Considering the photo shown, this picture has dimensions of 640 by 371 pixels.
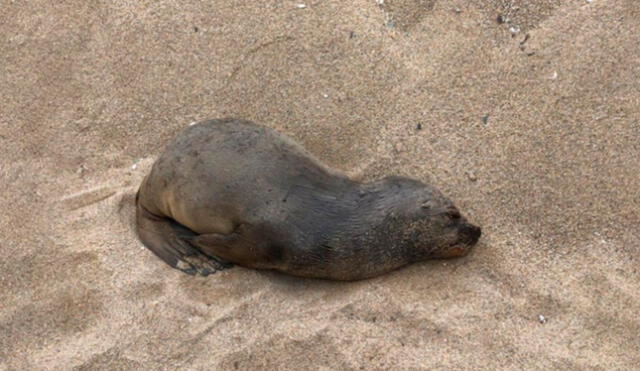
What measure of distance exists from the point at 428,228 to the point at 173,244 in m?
1.46

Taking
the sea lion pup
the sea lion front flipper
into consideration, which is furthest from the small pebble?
the sea lion front flipper

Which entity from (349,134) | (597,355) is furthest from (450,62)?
(597,355)

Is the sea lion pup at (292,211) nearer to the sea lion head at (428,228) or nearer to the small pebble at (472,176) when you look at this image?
the sea lion head at (428,228)

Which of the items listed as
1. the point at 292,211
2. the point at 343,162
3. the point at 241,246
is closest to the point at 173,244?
the point at 241,246

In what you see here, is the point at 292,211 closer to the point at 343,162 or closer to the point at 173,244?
the point at 343,162

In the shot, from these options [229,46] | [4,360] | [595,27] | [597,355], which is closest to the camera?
[597,355]

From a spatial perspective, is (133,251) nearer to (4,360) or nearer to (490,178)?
(4,360)

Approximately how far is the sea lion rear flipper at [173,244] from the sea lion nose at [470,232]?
50.9 inches

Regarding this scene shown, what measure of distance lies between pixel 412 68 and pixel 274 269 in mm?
1554

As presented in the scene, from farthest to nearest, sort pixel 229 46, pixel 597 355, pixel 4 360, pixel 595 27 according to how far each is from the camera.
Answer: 1. pixel 229 46
2. pixel 595 27
3. pixel 4 360
4. pixel 597 355

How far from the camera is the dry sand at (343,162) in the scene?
361cm

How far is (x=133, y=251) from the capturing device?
4109 mm

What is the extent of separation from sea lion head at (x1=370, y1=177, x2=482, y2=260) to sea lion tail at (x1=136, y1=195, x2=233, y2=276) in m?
0.97

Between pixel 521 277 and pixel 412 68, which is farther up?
pixel 412 68
